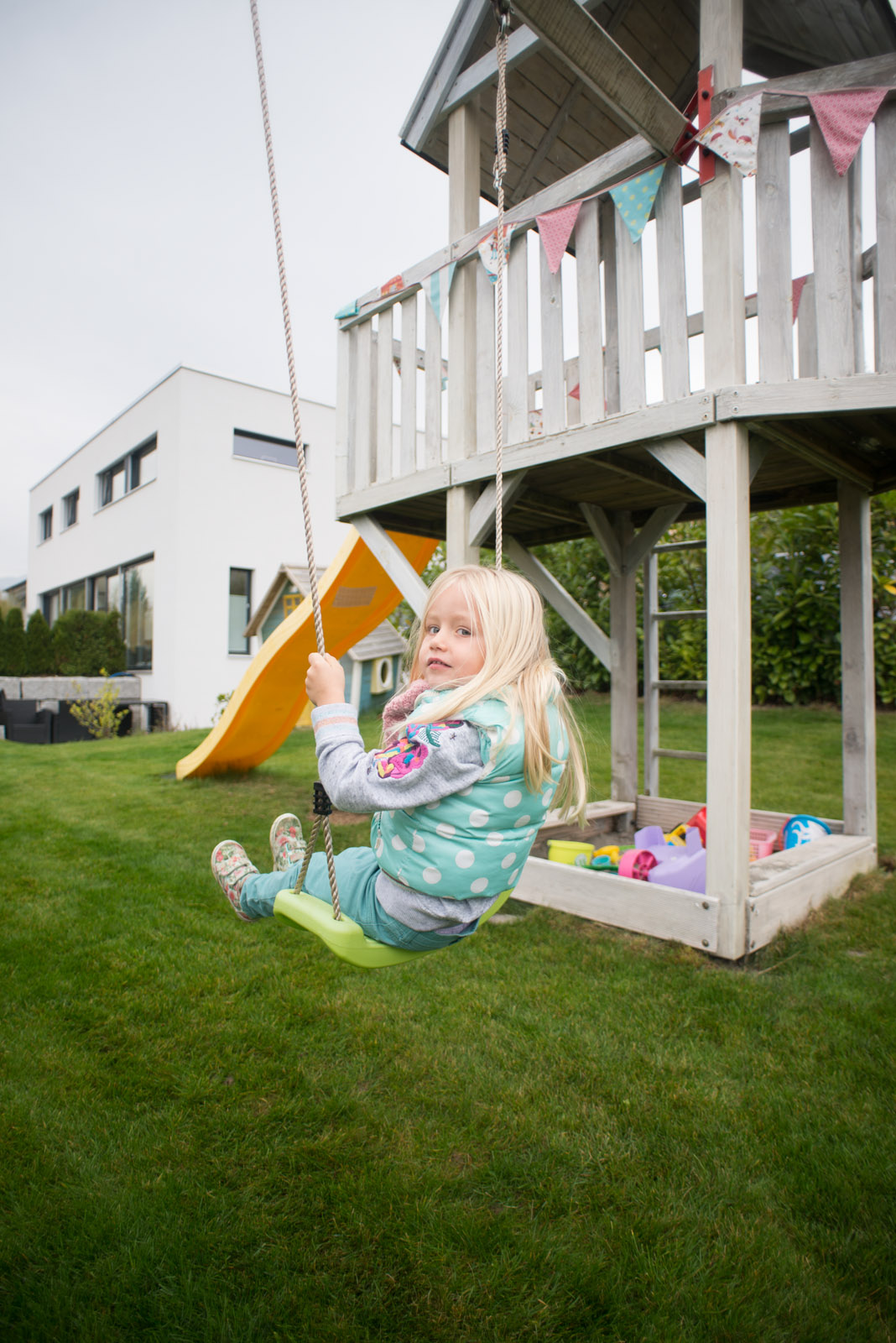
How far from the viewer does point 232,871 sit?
2.45 metres

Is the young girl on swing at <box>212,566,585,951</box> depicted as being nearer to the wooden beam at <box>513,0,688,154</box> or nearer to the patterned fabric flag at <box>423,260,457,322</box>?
the wooden beam at <box>513,0,688,154</box>

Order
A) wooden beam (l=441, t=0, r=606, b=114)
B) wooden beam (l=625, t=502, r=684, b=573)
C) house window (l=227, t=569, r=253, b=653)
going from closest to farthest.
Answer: wooden beam (l=441, t=0, r=606, b=114), wooden beam (l=625, t=502, r=684, b=573), house window (l=227, t=569, r=253, b=653)

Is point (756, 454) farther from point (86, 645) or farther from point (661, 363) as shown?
point (86, 645)

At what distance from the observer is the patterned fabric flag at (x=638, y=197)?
3432 mm

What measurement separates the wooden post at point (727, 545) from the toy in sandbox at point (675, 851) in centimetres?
46

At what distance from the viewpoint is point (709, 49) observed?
3.39 metres

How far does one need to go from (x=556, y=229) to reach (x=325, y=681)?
9.70 feet

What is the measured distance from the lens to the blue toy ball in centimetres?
467

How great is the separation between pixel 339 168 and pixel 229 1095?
3084 millimetres

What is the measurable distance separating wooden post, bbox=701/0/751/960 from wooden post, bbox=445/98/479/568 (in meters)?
1.35

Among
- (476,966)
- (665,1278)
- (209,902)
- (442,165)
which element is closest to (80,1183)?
(665,1278)

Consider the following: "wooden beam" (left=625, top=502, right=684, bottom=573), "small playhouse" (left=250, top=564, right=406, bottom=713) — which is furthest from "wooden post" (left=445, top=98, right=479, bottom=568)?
"small playhouse" (left=250, top=564, right=406, bottom=713)

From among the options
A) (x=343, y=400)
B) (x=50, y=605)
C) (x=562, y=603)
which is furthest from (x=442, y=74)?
(x=50, y=605)

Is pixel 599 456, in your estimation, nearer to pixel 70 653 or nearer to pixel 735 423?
pixel 735 423
